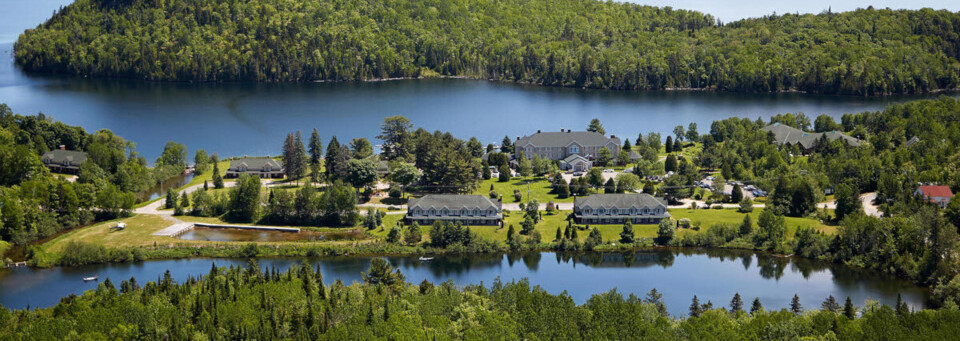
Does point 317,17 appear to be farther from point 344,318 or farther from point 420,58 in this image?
point 344,318

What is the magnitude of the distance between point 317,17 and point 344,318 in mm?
137746

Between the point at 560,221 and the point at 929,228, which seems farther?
the point at 560,221

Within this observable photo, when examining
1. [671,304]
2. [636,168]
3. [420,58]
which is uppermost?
[420,58]

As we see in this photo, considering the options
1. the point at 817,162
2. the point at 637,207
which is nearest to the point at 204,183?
the point at 637,207

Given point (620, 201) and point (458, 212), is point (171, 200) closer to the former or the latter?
point (458, 212)

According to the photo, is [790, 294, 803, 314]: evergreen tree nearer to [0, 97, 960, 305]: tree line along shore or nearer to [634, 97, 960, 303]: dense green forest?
[0, 97, 960, 305]: tree line along shore

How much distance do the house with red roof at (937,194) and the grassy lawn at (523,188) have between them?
85.4 feet

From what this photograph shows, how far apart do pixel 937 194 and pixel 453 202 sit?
3536 cm

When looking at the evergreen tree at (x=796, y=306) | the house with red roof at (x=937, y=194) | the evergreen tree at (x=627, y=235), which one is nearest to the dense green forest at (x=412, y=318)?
the evergreen tree at (x=796, y=306)

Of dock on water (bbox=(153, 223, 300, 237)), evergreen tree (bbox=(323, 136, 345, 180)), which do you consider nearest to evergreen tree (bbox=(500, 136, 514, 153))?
evergreen tree (bbox=(323, 136, 345, 180))

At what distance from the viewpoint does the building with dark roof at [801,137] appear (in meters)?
91.8

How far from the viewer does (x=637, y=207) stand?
71062 millimetres

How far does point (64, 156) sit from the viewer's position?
284ft

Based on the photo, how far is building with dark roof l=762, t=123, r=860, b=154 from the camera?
3612 inches
